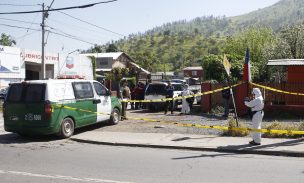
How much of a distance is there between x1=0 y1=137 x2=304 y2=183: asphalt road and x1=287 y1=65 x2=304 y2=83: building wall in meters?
9.59

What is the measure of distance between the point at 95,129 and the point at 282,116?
7.51 meters

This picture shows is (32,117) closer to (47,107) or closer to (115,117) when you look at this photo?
(47,107)

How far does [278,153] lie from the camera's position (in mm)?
9859

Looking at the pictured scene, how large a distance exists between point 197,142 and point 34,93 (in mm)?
5056

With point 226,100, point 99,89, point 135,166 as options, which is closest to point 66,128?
point 99,89

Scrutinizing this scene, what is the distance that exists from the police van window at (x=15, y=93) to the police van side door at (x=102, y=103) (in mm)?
2632

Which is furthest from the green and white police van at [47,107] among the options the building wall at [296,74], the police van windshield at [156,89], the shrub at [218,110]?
the building wall at [296,74]

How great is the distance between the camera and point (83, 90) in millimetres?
13773

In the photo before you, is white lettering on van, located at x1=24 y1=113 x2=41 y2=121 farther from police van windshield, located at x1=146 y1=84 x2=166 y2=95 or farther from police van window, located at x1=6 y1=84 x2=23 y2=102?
police van windshield, located at x1=146 y1=84 x2=166 y2=95

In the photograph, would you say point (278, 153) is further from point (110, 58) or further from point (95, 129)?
point (110, 58)

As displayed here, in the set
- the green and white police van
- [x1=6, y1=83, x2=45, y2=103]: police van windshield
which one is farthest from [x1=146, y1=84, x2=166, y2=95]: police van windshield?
[x1=6, y1=83, x2=45, y2=103]: police van windshield

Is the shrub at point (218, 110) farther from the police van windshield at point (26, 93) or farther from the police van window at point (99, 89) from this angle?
the police van windshield at point (26, 93)

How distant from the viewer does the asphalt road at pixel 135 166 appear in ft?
24.8

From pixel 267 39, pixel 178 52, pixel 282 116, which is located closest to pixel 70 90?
pixel 282 116
